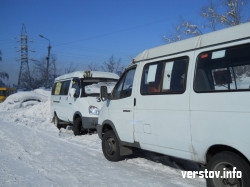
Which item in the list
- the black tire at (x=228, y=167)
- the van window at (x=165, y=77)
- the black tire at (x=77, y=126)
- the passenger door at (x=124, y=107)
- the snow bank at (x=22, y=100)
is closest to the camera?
the black tire at (x=228, y=167)

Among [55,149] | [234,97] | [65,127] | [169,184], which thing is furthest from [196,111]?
[65,127]

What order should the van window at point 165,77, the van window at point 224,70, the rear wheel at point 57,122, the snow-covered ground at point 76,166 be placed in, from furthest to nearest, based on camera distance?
the rear wheel at point 57,122 → the snow-covered ground at point 76,166 → the van window at point 165,77 → the van window at point 224,70

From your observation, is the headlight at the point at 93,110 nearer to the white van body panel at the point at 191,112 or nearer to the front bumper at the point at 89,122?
the front bumper at the point at 89,122

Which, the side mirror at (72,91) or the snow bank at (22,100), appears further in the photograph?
the snow bank at (22,100)

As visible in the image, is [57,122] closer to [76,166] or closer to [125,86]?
[76,166]

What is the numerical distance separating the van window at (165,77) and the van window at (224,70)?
338 millimetres

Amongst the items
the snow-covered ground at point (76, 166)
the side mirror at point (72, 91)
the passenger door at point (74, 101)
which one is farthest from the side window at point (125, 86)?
the side mirror at point (72, 91)

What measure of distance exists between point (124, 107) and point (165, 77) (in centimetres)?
138

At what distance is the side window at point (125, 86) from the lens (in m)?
6.63

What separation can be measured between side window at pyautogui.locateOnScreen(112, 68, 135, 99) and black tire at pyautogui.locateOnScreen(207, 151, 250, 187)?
2.51 meters

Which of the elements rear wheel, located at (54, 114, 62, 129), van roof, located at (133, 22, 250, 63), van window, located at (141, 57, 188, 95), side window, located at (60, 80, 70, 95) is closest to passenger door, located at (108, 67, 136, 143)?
van window, located at (141, 57, 188, 95)

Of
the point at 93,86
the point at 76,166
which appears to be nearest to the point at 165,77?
the point at 76,166

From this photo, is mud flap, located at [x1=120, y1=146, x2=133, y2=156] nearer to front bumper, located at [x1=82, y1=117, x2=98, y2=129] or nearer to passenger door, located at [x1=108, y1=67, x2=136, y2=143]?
passenger door, located at [x1=108, y1=67, x2=136, y2=143]

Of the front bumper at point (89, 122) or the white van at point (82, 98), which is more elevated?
the white van at point (82, 98)
